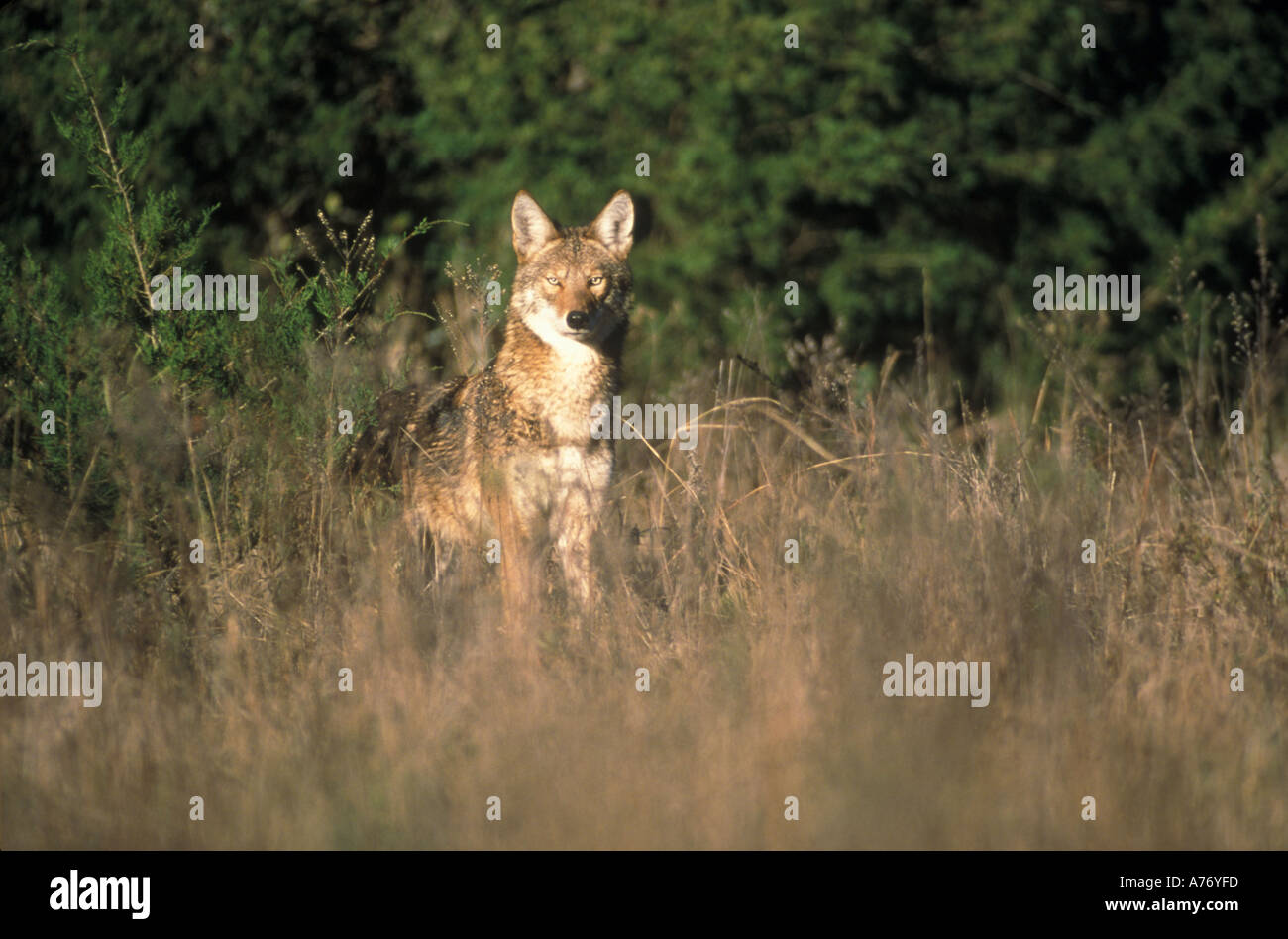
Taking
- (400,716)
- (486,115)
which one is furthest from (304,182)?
(400,716)

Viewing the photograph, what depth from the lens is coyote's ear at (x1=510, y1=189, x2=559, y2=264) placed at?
659 cm


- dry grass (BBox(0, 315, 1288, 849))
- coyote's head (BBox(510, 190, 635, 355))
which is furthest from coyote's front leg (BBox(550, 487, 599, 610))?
coyote's head (BBox(510, 190, 635, 355))

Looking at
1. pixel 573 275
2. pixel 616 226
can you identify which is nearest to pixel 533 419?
pixel 573 275

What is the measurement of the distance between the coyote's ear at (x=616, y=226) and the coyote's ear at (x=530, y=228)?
23 cm

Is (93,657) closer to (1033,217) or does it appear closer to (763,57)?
(763,57)

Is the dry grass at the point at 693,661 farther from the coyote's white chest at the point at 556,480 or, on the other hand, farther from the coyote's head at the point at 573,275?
the coyote's head at the point at 573,275

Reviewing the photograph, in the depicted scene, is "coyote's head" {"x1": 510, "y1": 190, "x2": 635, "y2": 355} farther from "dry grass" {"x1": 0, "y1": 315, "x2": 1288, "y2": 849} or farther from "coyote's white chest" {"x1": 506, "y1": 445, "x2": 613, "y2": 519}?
"dry grass" {"x1": 0, "y1": 315, "x2": 1288, "y2": 849}

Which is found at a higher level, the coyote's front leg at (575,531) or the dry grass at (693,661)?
the coyote's front leg at (575,531)

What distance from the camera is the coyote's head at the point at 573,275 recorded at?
6.36m

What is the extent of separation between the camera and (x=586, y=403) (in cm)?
638

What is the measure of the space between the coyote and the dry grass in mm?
273

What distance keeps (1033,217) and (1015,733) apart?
27.1ft

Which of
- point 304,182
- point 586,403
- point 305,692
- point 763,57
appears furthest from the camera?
point 304,182

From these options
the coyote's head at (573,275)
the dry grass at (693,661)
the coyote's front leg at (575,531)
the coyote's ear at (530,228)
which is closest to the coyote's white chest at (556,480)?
the coyote's front leg at (575,531)
